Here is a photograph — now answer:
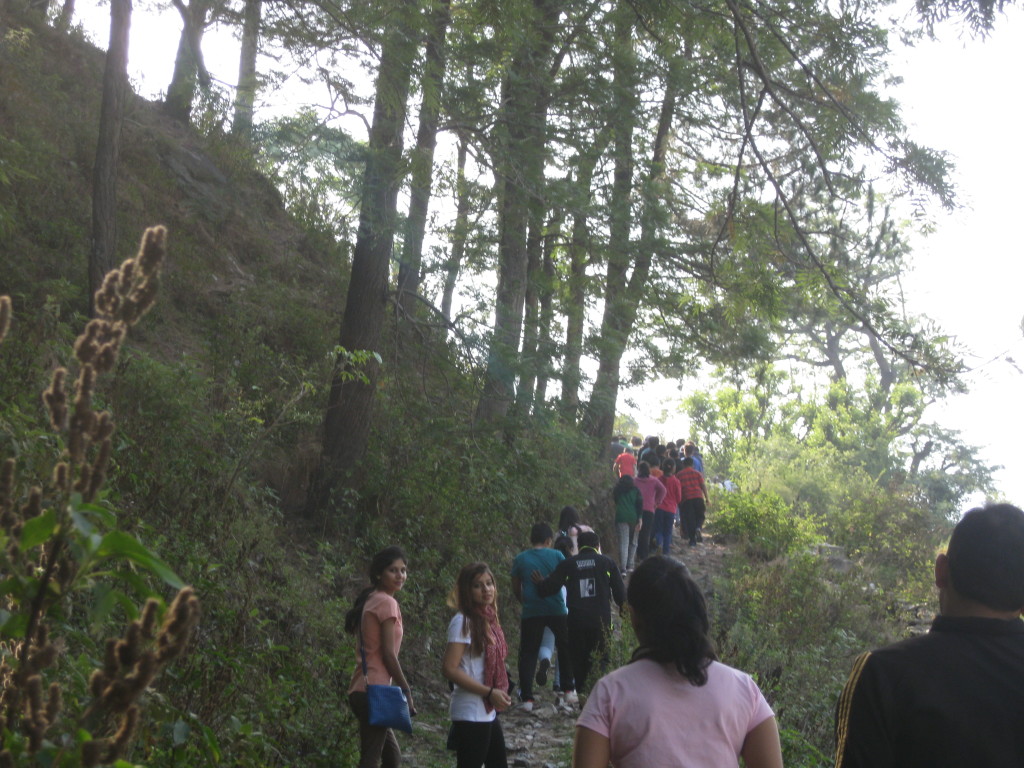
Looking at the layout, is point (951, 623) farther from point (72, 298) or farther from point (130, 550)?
point (72, 298)

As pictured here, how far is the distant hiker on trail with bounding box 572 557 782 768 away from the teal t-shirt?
6.52m

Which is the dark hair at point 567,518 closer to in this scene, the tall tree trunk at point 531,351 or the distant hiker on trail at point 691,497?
the tall tree trunk at point 531,351

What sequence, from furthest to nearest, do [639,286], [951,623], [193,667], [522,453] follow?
1. [639,286]
2. [522,453]
3. [193,667]
4. [951,623]

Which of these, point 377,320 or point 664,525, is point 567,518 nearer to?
point 377,320

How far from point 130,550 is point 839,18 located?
6929mm

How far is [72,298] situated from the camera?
36.3 feet

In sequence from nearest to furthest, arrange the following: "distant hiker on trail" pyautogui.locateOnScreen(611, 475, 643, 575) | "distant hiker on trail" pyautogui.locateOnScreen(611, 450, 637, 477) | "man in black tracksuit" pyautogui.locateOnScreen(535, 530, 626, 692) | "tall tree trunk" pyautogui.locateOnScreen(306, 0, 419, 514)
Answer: "man in black tracksuit" pyautogui.locateOnScreen(535, 530, 626, 692), "tall tree trunk" pyautogui.locateOnScreen(306, 0, 419, 514), "distant hiker on trail" pyautogui.locateOnScreen(611, 475, 643, 575), "distant hiker on trail" pyautogui.locateOnScreen(611, 450, 637, 477)

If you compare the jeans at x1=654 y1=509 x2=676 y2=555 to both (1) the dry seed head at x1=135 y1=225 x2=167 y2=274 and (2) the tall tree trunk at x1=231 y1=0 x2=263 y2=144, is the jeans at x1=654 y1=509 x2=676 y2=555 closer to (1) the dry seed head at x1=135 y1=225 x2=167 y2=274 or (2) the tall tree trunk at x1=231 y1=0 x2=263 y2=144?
(2) the tall tree trunk at x1=231 y1=0 x2=263 y2=144

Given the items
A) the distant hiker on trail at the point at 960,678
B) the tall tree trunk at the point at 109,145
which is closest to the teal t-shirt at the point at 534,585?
the tall tree trunk at the point at 109,145

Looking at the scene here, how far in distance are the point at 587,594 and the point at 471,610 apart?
3.70 m

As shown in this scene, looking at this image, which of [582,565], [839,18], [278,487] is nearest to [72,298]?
[278,487]

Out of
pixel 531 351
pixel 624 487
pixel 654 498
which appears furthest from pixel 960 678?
Answer: pixel 654 498

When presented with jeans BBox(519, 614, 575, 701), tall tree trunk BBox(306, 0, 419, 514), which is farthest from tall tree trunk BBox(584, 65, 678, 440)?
jeans BBox(519, 614, 575, 701)

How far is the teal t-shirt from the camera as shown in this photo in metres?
9.75
